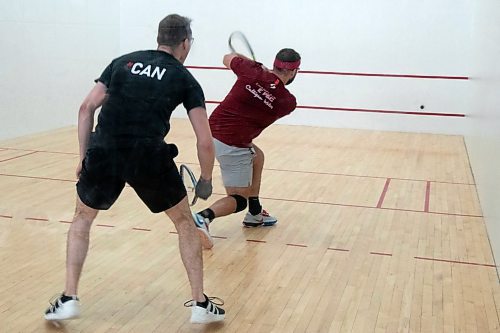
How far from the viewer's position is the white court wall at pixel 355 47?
741cm

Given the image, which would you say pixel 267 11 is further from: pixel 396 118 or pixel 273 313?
pixel 273 313

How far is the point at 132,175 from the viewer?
203cm

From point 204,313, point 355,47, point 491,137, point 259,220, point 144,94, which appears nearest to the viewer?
point 144,94

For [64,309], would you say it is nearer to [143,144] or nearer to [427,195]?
[143,144]

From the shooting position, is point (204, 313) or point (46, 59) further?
point (46, 59)

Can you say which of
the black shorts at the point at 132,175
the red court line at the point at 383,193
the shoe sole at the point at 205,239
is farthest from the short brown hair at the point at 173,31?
the red court line at the point at 383,193

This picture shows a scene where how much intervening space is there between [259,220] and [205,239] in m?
0.53

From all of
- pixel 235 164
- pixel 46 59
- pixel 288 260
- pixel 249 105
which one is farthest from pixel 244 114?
pixel 46 59

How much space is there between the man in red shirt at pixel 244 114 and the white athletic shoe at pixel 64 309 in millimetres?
1015

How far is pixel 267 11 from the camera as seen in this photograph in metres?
7.89

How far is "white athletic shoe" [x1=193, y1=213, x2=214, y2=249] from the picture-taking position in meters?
2.90

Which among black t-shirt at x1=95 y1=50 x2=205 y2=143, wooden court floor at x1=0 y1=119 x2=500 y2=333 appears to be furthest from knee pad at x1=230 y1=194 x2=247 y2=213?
black t-shirt at x1=95 y1=50 x2=205 y2=143

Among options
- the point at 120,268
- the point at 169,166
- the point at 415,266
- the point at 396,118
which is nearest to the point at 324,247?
the point at 415,266

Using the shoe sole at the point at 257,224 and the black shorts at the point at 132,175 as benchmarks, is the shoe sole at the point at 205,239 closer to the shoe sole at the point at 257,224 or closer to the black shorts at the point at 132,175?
the shoe sole at the point at 257,224
